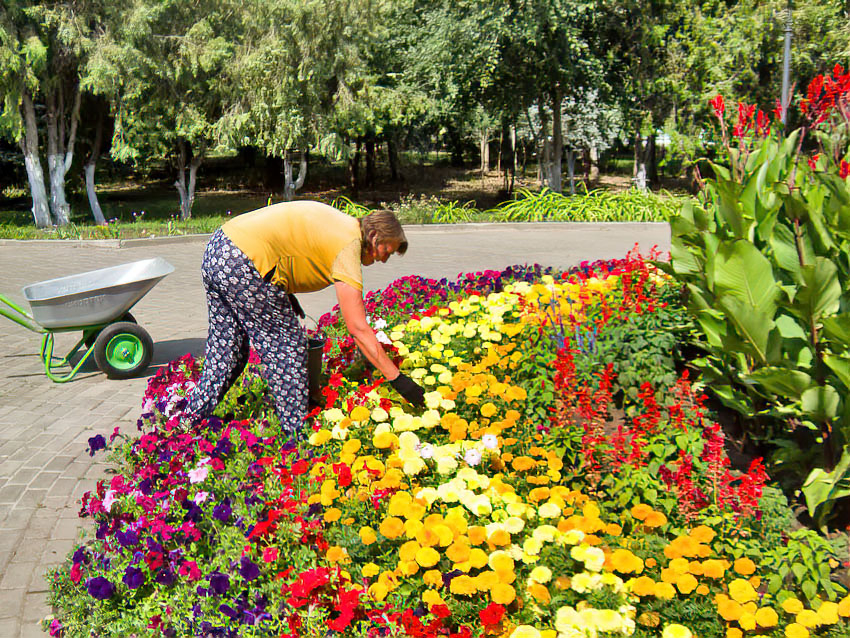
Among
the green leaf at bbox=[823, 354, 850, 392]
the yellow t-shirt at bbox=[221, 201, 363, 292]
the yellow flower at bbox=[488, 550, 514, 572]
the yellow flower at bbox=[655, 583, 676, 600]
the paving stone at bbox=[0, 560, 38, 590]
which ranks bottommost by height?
the paving stone at bbox=[0, 560, 38, 590]

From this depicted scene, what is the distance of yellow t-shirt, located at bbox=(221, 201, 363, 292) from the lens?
128 inches

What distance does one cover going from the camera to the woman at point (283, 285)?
3193 millimetres

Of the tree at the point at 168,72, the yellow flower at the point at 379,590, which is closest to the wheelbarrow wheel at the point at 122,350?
the yellow flower at the point at 379,590

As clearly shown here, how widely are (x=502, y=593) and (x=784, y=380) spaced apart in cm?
142

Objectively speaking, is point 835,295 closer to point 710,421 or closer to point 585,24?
point 710,421

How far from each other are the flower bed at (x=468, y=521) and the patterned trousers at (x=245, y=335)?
0.15 metres

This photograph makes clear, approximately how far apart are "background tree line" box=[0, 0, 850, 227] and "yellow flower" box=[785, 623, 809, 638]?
1650 centimetres

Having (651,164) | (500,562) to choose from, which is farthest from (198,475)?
(651,164)

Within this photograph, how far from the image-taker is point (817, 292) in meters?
2.76

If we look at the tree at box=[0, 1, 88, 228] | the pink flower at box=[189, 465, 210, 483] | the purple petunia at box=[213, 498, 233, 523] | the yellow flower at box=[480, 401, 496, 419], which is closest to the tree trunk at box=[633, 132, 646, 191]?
the tree at box=[0, 1, 88, 228]

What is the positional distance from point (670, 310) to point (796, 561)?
79.6 inches

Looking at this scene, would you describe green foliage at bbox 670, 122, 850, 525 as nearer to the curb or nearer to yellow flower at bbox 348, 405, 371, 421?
yellow flower at bbox 348, 405, 371, 421

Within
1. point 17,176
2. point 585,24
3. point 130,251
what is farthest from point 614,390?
point 17,176

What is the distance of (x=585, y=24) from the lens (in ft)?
63.7
